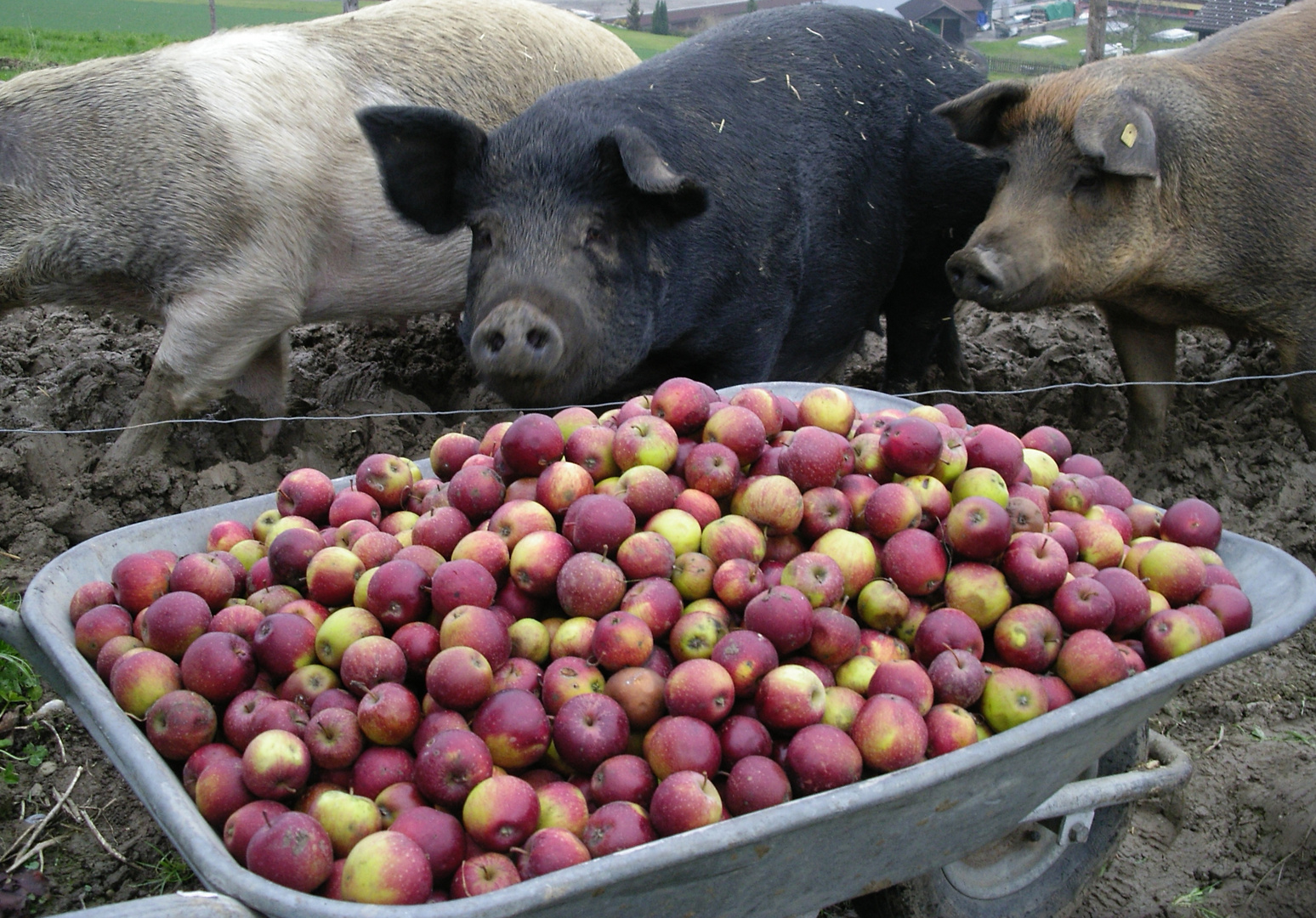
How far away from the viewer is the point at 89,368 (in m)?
4.84

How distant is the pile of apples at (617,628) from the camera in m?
1.62

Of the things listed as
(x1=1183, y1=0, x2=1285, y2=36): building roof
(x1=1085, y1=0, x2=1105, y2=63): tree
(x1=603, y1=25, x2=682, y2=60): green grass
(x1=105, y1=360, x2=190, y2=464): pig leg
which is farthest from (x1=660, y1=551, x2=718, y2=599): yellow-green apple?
(x1=603, y1=25, x2=682, y2=60): green grass

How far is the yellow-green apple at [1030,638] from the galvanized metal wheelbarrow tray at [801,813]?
15cm

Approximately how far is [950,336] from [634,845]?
4.07 metres

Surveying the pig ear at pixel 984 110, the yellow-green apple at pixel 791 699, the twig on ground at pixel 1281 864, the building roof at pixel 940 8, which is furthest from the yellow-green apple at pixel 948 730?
the building roof at pixel 940 8

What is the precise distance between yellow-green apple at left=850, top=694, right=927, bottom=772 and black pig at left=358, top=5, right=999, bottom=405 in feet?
6.17

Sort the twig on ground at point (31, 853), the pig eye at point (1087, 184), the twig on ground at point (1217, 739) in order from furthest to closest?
1. the pig eye at point (1087, 184)
2. the twig on ground at point (1217, 739)
3. the twig on ground at point (31, 853)

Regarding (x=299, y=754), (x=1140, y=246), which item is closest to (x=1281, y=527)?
(x=1140, y=246)

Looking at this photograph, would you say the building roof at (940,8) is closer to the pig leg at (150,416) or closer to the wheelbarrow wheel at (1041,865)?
the pig leg at (150,416)

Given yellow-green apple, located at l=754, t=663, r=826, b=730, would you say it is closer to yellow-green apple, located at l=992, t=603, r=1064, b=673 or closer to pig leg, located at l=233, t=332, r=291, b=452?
yellow-green apple, located at l=992, t=603, r=1064, b=673

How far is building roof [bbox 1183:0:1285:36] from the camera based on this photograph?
1186cm

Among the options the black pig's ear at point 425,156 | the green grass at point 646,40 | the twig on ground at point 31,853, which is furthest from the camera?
the green grass at point 646,40

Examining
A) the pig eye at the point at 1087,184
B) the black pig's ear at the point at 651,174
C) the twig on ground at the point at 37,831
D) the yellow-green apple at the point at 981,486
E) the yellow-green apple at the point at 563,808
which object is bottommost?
the twig on ground at the point at 37,831

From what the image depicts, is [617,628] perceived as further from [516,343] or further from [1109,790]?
[516,343]
